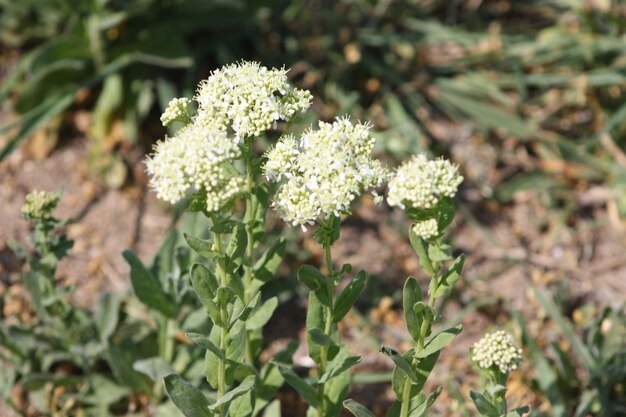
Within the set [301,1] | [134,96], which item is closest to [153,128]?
[134,96]

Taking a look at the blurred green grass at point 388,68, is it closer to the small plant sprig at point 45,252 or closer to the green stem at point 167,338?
the small plant sprig at point 45,252

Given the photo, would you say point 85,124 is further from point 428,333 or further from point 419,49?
point 428,333

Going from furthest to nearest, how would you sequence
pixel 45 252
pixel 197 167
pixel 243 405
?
1. pixel 45 252
2. pixel 243 405
3. pixel 197 167

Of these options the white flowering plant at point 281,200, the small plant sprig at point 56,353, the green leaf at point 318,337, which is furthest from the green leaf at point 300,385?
the small plant sprig at point 56,353

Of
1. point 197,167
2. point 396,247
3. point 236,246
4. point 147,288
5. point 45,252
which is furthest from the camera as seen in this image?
point 396,247

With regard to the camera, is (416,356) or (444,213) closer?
(444,213)

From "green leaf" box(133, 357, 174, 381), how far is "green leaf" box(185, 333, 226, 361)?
A: 0.58m

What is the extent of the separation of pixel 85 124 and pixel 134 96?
315 millimetres

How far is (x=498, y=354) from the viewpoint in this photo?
2.09 m

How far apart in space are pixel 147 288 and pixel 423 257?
1051 millimetres

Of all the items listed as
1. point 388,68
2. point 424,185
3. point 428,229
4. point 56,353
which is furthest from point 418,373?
point 388,68

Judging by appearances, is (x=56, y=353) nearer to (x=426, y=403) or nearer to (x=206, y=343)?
(x=206, y=343)

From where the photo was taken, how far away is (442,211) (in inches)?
76.5

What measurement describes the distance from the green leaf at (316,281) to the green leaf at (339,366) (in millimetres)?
155
